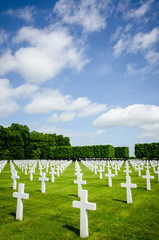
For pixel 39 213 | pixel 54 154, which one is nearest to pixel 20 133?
pixel 54 154

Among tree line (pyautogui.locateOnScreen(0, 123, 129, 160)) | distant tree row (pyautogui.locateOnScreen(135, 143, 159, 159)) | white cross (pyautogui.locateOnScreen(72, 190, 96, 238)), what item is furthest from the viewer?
tree line (pyautogui.locateOnScreen(0, 123, 129, 160))

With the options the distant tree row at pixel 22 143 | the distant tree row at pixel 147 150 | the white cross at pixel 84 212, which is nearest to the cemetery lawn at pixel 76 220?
the white cross at pixel 84 212

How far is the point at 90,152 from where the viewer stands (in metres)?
50.6

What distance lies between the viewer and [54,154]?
53969mm

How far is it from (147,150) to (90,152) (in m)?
15.7

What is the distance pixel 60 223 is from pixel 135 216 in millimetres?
2182

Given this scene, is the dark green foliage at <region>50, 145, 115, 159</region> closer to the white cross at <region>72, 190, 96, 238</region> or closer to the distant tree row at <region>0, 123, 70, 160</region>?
the distant tree row at <region>0, 123, 70, 160</region>

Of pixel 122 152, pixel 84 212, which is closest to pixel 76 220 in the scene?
pixel 84 212

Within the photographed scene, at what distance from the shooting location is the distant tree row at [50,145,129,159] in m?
49.1

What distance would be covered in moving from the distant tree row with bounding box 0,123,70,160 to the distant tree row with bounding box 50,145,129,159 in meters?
6.09

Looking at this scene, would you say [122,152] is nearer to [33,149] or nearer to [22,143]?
[33,149]

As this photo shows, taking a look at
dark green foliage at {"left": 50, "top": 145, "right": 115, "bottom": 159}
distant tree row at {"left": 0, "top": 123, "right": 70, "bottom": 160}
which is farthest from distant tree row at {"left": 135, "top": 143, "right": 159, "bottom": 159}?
distant tree row at {"left": 0, "top": 123, "right": 70, "bottom": 160}

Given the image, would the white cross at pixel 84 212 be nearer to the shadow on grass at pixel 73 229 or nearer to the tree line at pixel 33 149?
the shadow on grass at pixel 73 229

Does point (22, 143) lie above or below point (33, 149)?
above
